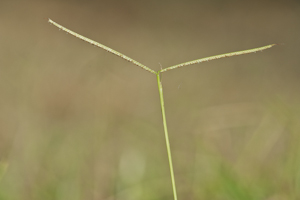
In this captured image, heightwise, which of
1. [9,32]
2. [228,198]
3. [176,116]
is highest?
[9,32]

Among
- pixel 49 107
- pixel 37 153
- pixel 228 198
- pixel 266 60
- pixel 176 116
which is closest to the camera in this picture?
pixel 228 198

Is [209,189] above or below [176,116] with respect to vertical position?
below

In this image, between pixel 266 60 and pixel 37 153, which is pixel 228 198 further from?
pixel 266 60

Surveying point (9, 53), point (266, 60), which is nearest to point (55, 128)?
point (9, 53)

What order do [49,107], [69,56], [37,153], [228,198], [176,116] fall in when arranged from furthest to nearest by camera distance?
1. [69,56]
2. [49,107]
3. [176,116]
4. [37,153]
5. [228,198]

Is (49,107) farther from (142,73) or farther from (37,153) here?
(37,153)

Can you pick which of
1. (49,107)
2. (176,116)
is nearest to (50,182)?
(176,116)

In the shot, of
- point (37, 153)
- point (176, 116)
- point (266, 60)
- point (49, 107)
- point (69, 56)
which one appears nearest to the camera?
point (37, 153)

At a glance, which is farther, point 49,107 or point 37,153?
point 49,107

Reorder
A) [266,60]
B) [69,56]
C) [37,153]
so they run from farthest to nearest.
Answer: [266,60] < [69,56] < [37,153]
